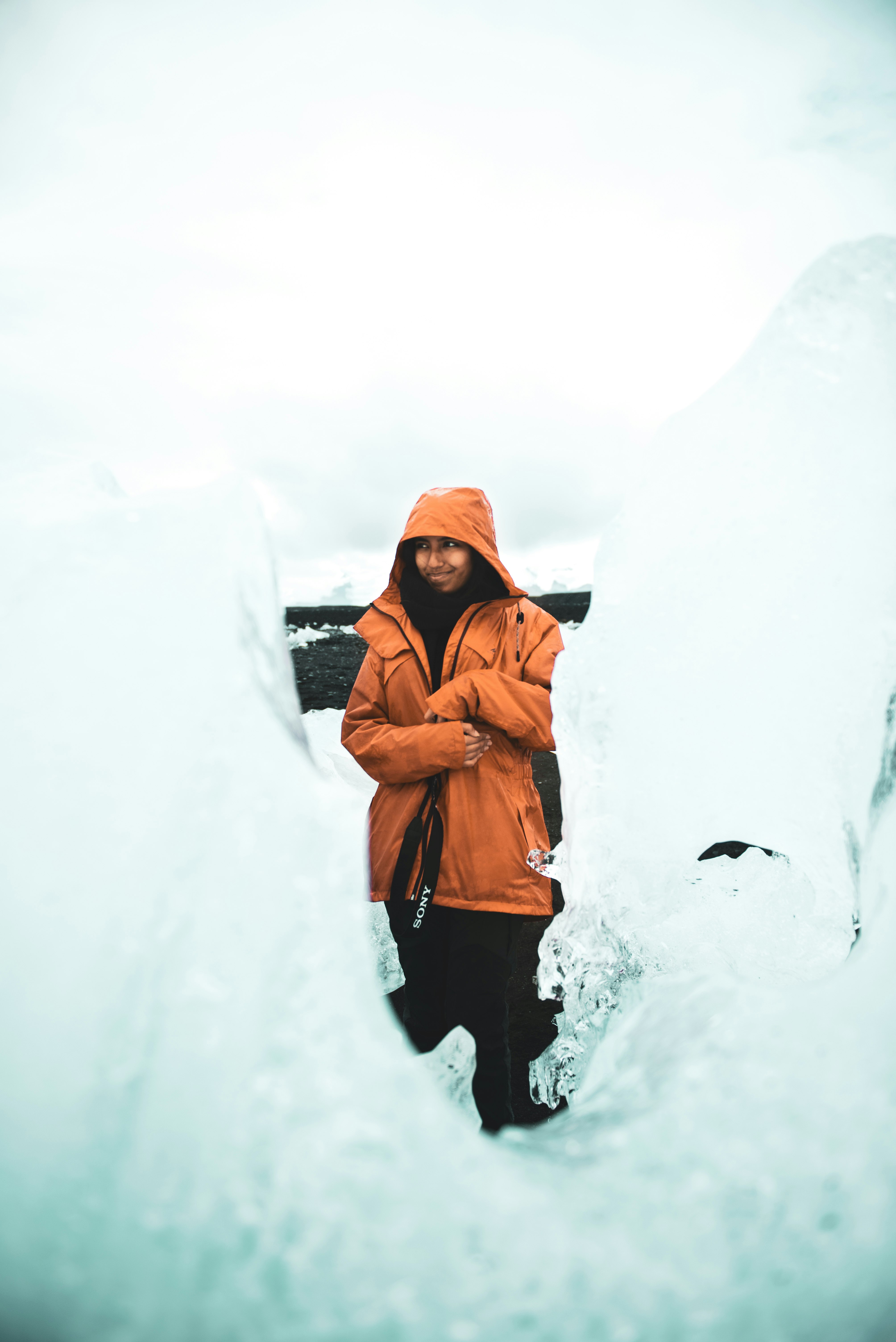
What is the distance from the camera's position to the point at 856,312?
1.27 meters

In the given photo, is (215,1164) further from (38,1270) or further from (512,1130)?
(512,1130)

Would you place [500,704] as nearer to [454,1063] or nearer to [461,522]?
[461,522]

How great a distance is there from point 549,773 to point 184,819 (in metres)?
9.19

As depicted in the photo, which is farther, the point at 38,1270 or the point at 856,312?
the point at 856,312

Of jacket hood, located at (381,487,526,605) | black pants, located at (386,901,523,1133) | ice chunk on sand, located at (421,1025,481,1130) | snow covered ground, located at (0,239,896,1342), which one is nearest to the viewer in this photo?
snow covered ground, located at (0,239,896,1342)

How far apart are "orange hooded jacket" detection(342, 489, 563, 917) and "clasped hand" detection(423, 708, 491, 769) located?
0.02 metres

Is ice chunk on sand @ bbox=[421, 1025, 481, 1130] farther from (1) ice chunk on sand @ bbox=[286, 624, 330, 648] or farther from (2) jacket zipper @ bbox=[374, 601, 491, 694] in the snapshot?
(1) ice chunk on sand @ bbox=[286, 624, 330, 648]

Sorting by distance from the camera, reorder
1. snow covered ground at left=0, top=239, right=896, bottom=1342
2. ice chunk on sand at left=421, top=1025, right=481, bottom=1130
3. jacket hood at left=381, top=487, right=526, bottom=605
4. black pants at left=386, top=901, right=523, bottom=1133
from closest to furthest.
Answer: snow covered ground at left=0, top=239, right=896, bottom=1342, ice chunk on sand at left=421, top=1025, right=481, bottom=1130, black pants at left=386, top=901, right=523, bottom=1133, jacket hood at left=381, top=487, right=526, bottom=605

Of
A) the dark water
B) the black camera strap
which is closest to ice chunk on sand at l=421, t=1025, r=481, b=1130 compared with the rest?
the black camera strap

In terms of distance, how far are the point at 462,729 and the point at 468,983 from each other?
2.49ft

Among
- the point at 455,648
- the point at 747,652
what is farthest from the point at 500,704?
the point at 747,652

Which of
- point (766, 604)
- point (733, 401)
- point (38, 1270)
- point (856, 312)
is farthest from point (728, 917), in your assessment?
point (38, 1270)

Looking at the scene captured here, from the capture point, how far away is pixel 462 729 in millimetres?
1900

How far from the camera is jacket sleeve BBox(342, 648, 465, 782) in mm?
1901
